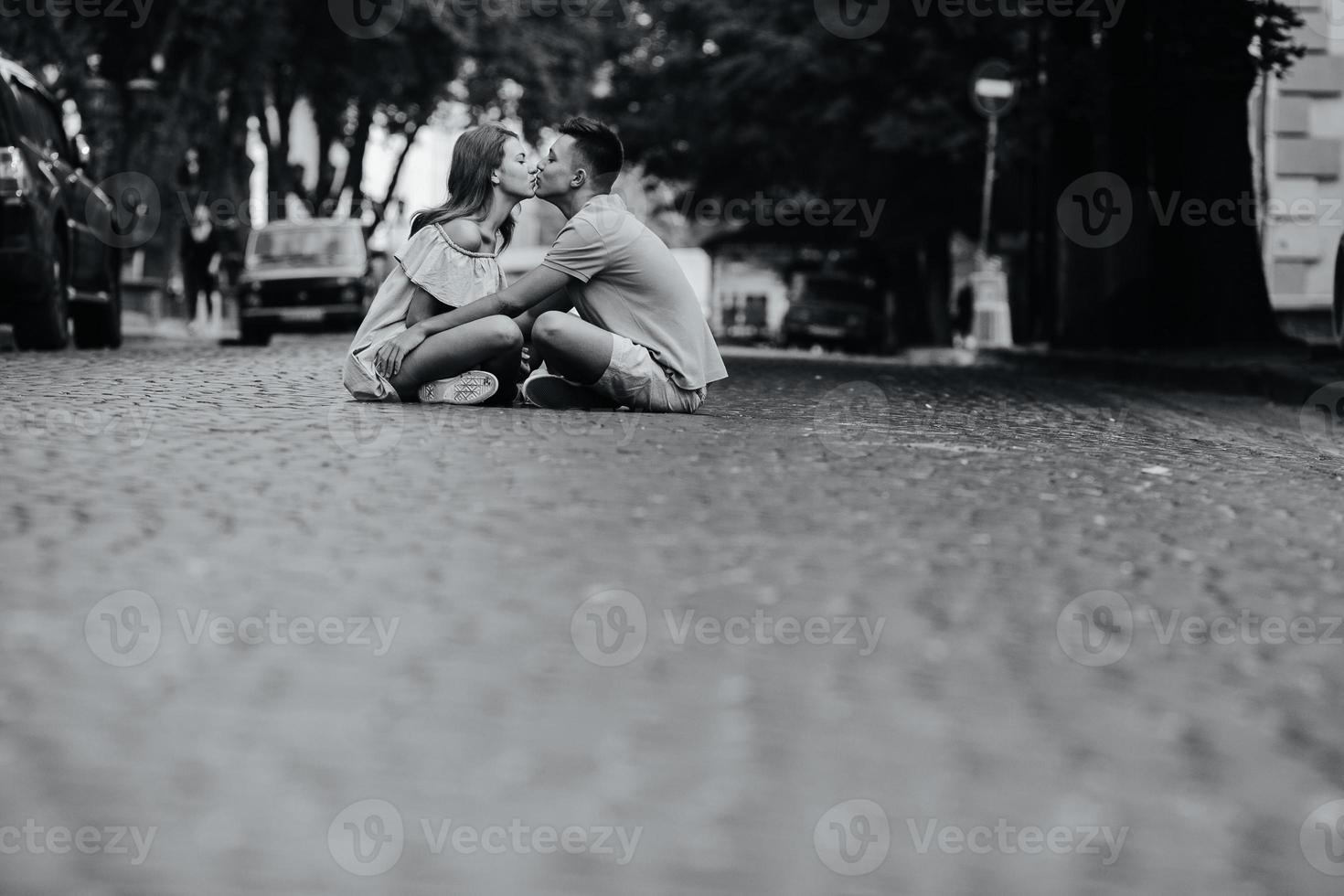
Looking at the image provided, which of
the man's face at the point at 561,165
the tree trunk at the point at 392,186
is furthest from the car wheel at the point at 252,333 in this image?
the man's face at the point at 561,165

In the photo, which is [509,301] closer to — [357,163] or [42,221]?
[42,221]

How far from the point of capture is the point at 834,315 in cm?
4247

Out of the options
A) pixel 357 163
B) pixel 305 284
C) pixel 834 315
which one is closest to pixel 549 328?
pixel 305 284

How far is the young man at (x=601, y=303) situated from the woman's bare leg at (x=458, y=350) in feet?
0.17

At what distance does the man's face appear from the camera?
808cm

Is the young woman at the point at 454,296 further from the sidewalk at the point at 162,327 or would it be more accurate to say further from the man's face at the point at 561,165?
the sidewalk at the point at 162,327

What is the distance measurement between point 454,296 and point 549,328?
50cm

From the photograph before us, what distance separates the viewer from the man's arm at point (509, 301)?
784 cm

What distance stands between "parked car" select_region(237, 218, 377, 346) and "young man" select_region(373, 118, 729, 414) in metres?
19.8

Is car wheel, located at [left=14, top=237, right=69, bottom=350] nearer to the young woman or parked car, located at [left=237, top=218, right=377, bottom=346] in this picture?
the young woman

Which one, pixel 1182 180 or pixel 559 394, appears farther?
pixel 1182 180

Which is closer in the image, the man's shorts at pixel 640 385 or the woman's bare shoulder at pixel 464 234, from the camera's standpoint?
the man's shorts at pixel 640 385

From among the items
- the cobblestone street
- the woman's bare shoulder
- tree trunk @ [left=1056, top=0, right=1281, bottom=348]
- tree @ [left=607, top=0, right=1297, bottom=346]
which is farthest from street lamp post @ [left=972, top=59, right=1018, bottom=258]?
the cobblestone street

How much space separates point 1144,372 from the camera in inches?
698
